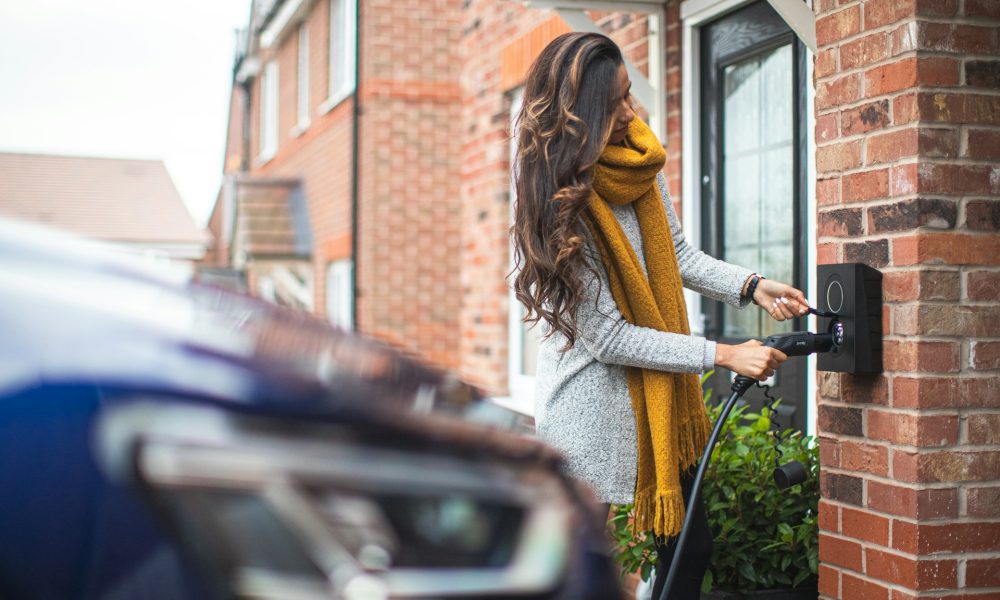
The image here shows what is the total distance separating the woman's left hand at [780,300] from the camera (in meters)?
2.65

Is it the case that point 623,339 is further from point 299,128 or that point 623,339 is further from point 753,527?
point 299,128

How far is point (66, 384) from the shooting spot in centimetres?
77

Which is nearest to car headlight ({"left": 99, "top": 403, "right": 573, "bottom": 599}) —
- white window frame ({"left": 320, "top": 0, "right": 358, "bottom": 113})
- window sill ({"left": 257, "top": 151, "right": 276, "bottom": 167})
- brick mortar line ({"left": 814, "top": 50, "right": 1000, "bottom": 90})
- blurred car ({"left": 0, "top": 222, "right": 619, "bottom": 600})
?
blurred car ({"left": 0, "top": 222, "right": 619, "bottom": 600})

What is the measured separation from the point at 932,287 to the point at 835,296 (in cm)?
25

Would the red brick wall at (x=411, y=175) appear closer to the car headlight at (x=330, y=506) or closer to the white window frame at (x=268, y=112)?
the white window frame at (x=268, y=112)

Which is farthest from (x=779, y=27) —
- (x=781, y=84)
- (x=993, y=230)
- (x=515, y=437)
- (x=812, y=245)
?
(x=515, y=437)

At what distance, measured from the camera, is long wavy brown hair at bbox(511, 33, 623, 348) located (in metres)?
2.44

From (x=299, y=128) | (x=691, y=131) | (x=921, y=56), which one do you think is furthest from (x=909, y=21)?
(x=299, y=128)

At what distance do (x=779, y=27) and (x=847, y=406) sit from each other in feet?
6.53

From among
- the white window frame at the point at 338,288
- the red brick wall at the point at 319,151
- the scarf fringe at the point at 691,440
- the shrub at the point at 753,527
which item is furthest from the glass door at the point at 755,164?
the white window frame at the point at 338,288

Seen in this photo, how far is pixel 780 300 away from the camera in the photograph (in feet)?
8.75

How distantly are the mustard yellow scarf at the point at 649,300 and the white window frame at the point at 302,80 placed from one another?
11.9 meters

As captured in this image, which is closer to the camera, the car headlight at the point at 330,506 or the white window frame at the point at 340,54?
the car headlight at the point at 330,506

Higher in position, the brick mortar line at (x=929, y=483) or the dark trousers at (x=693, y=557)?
the brick mortar line at (x=929, y=483)
